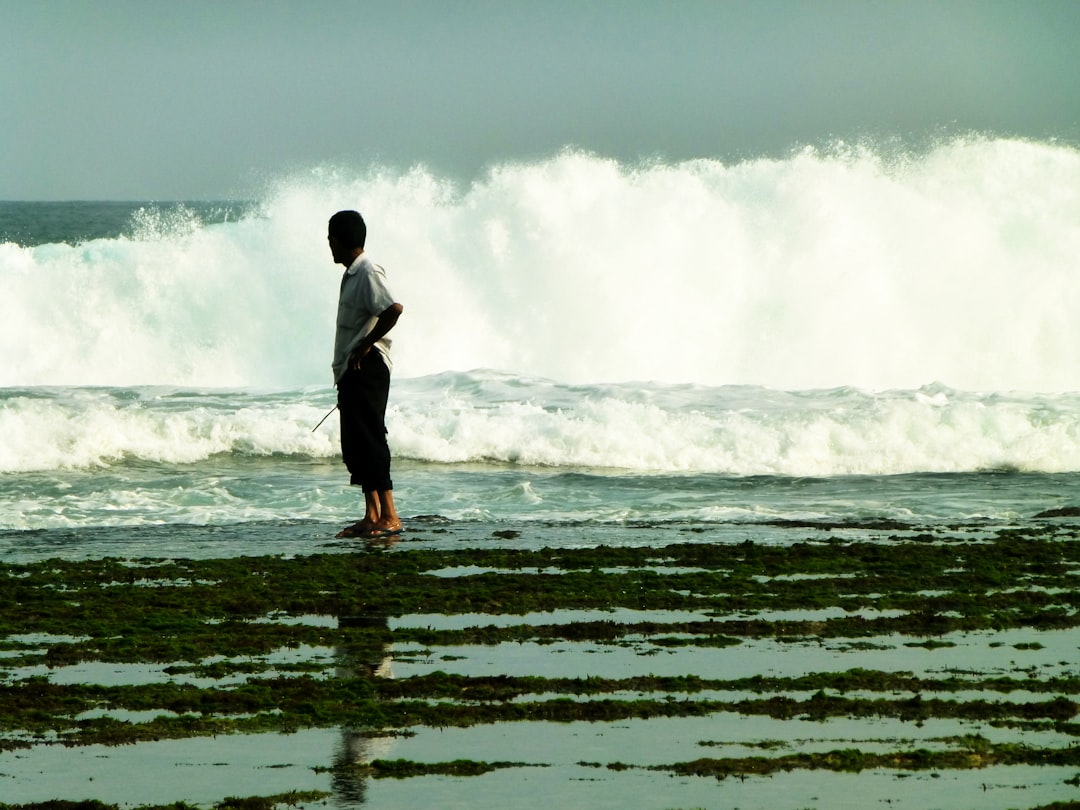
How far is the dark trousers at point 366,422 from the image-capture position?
10523 millimetres

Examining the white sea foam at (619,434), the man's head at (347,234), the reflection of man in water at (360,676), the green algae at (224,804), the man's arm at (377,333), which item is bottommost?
the green algae at (224,804)

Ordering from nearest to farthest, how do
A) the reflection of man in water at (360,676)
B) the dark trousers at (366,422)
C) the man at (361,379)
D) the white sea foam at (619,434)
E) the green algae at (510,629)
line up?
1. the reflection of man in water at (360,676)
2. the green algae at (510,629)
3. the man at (361,379)
4. the dark trousers at (366,422)
5. the white sea foam at (619,434)

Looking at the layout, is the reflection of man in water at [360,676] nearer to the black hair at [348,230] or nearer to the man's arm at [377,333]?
the man's arm at [377,333]

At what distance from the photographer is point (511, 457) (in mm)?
17938

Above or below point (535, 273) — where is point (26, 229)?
above

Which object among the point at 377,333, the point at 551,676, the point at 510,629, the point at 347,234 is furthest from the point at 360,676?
the point at 347,234

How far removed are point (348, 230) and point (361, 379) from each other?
1013mm

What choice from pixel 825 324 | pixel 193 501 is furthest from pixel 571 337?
pixel 193 501

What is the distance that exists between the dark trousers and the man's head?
0.70 metres

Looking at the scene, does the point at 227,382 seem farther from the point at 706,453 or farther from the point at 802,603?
the point at 802,603

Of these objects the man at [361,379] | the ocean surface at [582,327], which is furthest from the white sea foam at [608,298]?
the man at [361,379]

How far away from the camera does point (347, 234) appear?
10477 millimetres

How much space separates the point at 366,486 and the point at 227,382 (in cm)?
1756

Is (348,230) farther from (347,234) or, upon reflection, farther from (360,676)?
(360,676)
